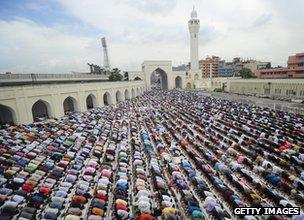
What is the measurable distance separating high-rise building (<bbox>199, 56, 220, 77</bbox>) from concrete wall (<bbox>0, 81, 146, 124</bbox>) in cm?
6747

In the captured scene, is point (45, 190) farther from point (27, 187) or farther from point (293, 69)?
point (293, 69)

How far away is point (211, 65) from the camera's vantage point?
103 metres

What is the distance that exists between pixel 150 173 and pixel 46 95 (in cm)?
2243

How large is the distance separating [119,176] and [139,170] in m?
1.38

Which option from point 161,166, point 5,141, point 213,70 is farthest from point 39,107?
point 213,70

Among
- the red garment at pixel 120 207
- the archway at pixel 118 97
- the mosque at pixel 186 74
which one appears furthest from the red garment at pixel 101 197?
the mosque at pixel 186 74

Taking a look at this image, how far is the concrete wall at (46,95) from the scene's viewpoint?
86.6ft

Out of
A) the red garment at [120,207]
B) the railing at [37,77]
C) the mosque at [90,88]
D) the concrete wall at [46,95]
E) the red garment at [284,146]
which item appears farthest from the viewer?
the railing at [37,77]

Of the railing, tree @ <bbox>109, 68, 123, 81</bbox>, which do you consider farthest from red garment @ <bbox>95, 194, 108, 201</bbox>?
tree @ <bbox>109, 68, 123, 81</bbox>

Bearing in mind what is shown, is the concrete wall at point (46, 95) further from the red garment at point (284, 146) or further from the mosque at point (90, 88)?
the red garment at point (284, 146)

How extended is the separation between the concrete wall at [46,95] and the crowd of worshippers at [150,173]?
303 cm

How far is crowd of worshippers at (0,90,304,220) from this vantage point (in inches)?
433

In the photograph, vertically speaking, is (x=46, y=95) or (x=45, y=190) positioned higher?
(x=46, y=95)

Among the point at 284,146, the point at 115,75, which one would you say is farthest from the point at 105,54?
the point at 284,146
